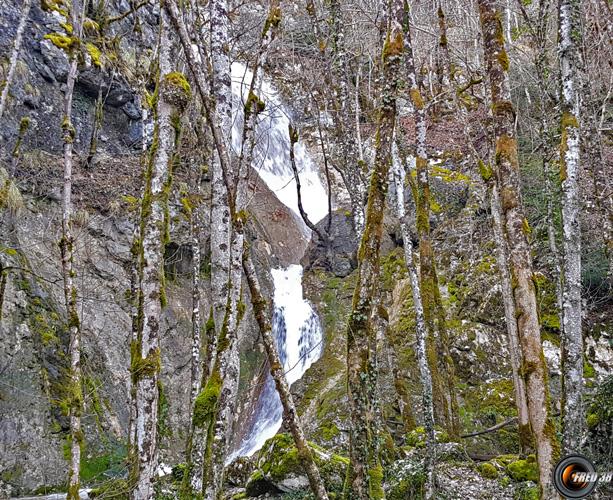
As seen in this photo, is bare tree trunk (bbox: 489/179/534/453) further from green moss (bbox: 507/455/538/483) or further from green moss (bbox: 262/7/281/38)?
green moss (bbox: 262/7/281/38)

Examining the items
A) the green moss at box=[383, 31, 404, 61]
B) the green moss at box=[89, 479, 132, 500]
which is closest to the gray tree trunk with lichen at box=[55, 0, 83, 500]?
the green moss at box=[89, 479, 132, 500]

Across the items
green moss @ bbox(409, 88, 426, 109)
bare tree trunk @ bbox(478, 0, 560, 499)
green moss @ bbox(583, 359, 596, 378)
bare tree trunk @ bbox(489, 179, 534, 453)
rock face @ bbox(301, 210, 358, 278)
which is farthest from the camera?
rock face @ bbox(301, 210, 358, 278)

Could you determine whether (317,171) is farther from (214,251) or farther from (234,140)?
(214,251)

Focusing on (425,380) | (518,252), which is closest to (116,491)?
(425,380)

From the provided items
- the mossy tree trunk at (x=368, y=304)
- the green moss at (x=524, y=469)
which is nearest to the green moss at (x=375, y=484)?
the mossy tree trunk at (x=368, y=304)

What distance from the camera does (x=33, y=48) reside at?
42.4 ft

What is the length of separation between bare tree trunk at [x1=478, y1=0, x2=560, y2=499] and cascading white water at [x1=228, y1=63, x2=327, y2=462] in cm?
402

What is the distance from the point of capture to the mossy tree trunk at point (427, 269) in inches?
295

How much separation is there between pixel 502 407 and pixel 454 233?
566 centimetres

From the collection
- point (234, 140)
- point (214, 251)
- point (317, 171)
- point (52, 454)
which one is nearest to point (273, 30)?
point (214, 251)

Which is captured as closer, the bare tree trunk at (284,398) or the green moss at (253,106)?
the bare tree trunk at (284,398)

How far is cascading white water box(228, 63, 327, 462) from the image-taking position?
39.2 feet

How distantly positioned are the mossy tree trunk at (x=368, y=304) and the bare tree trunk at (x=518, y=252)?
2.67 feet

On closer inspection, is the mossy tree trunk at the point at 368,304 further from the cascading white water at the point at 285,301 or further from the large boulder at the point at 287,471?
the cascading white water at the point at 285,301
